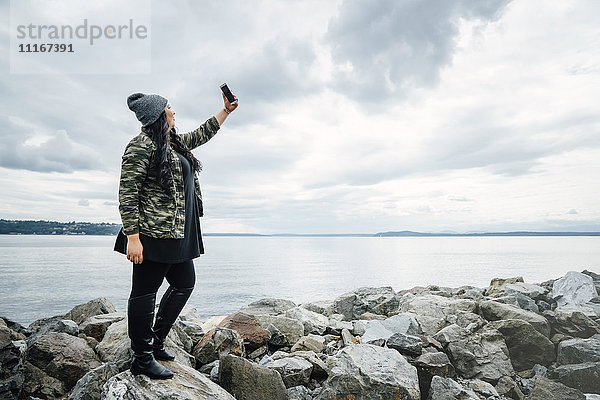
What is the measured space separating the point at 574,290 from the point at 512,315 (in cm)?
403

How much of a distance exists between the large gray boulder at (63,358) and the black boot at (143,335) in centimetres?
226

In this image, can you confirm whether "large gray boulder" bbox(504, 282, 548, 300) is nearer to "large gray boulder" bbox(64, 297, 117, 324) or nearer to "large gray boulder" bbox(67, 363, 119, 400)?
"large gray boulder" bbox(67, 363, 119, 400)

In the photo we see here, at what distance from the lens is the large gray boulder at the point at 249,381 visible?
4842mm

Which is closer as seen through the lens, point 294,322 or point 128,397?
point 128,397

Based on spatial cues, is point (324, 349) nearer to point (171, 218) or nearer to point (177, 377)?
point (177, 377)

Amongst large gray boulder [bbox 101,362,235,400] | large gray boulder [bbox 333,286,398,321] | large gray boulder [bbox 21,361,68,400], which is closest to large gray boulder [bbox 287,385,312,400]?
large gray boulder [bbox 101,362,235,400]

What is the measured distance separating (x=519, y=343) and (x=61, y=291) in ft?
127

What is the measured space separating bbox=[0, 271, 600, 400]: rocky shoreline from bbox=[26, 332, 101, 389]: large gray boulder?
14 mm

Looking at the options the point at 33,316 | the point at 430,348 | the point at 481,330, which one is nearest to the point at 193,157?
the point at 430,348

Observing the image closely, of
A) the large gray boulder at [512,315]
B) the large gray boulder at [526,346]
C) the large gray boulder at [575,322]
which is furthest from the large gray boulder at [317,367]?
the large gray boulder at [575,322]

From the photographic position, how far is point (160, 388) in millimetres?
3932

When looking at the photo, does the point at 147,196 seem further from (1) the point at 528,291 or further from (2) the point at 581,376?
(1) the point at 528,291

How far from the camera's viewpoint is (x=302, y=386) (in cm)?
525

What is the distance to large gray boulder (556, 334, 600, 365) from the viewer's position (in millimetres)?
6297
